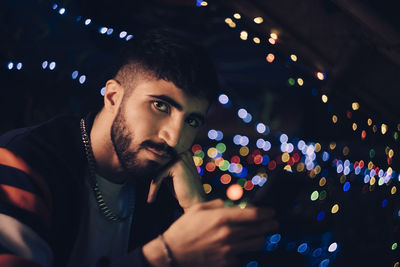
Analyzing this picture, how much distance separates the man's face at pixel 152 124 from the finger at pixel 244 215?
0.21 meters

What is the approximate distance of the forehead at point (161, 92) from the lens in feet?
2.86

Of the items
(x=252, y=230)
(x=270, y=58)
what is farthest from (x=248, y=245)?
(x=270, y=58)

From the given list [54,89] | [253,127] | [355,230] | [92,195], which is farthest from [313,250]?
[54,89]

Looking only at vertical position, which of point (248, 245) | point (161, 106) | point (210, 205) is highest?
point (161, 106)

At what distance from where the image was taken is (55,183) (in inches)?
32.6

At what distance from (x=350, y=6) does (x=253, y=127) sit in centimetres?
49

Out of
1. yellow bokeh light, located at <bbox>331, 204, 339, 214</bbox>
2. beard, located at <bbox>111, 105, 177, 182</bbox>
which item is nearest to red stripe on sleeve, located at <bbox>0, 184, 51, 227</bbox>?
beard, located at <bbox>111, 105, 177, 182</bbox>

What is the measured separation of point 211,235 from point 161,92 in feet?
1.20

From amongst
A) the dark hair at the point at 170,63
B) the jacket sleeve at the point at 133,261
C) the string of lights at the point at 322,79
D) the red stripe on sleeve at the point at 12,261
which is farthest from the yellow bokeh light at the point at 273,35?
the red stripe on sleeve at the point at 12,261

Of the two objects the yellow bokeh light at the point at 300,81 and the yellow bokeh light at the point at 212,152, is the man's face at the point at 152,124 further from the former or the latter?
the yellow bokeh light at the point at 300,81

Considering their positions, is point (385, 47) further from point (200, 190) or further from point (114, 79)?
point (114, 79)

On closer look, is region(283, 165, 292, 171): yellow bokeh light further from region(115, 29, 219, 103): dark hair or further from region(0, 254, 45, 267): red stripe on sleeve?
region(0, 254, 45, 267): red stripe on sleeve

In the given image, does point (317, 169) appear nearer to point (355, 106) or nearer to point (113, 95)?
point (355, 106)

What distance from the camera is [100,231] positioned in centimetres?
90
